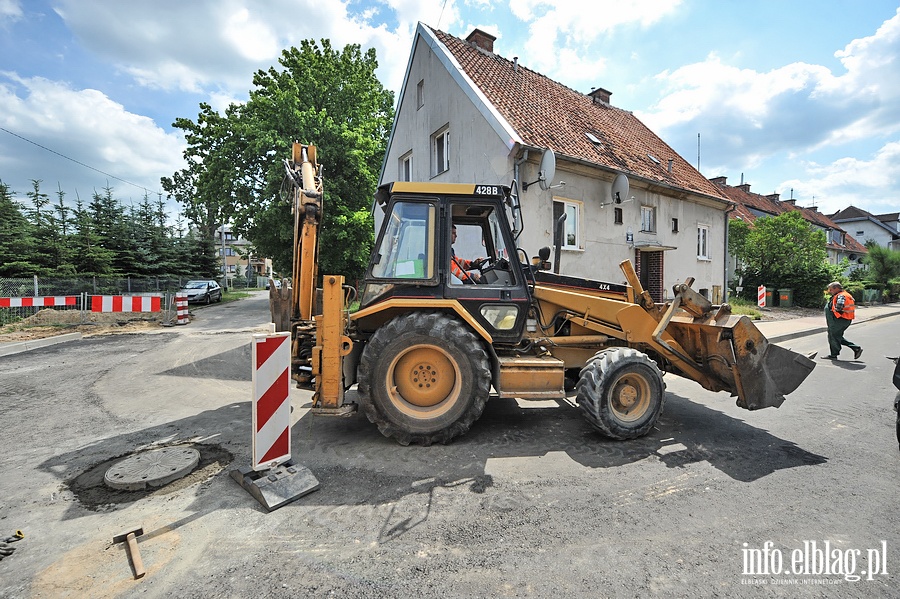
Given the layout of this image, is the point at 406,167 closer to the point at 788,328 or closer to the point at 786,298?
the point at 788,328

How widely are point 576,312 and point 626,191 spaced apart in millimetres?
8704

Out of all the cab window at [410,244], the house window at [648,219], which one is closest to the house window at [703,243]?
the house window at [648,219]

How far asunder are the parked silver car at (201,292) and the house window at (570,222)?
16913 mm

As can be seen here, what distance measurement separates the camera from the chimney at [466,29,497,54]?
15.8m

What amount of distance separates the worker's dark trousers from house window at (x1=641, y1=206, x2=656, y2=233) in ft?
20.4

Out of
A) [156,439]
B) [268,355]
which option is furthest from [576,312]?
[156,439]

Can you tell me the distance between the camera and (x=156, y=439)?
4250 millimetres

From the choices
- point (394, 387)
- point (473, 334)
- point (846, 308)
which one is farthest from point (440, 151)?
point (394, 387)

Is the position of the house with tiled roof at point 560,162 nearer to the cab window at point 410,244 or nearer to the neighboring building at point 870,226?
the cab window at point 410,244

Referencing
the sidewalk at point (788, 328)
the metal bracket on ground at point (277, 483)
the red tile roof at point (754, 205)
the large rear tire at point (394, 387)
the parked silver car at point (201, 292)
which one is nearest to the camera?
the metal bracket on ground at point (277, 483)

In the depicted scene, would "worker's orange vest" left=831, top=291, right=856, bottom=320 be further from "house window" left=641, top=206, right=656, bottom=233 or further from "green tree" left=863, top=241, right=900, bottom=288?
"green tree" left=863, top=241, right=900, bottom=288

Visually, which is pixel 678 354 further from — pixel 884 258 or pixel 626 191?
pixel 884 258

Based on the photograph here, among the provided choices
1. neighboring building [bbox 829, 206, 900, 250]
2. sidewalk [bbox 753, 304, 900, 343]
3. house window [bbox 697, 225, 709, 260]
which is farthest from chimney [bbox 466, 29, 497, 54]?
neighboring building [bbox 829, 206, 900, 250]

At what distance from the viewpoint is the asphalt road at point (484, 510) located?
223 centimetres
